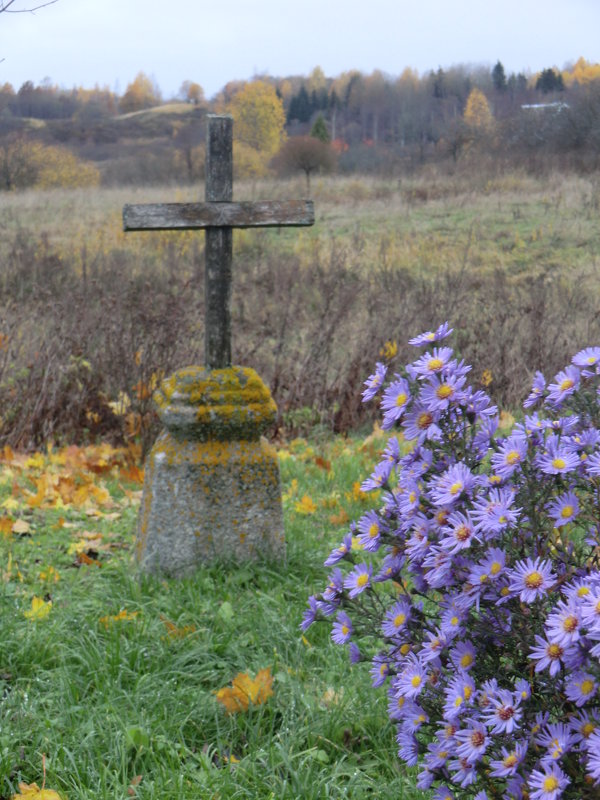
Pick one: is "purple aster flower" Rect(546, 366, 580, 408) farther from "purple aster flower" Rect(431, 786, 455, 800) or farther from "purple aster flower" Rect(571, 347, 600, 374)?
"purple aster flower" Rect(431, 786, 455, 800)

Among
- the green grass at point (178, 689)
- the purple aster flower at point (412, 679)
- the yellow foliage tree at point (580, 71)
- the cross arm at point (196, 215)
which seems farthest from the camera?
the yellow foliage tree at point (580, 71)

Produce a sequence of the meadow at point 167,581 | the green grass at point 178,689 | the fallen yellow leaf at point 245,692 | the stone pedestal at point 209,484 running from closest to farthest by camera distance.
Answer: the green grass at point 178,689, the meadow at point 167,581, the fallen yellow leaf at point 245,692, the stone pedestal at point 209,484

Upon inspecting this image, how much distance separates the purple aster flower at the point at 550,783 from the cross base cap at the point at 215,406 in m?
2.74

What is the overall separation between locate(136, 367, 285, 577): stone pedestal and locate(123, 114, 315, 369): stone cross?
0.96 feet

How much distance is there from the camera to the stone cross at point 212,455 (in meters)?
3.95

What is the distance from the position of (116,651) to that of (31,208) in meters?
22.7

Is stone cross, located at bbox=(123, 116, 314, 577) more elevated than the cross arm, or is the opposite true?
Result: the cross arm

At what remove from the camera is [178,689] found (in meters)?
2.82

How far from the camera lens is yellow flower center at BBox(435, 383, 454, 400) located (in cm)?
174

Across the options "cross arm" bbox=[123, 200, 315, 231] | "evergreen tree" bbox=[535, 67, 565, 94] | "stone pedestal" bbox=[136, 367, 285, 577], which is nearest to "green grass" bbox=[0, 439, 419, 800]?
"stone pedestal" bbox=[136, 367, 285, 577]

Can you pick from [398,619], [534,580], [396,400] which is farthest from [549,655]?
[396,400]

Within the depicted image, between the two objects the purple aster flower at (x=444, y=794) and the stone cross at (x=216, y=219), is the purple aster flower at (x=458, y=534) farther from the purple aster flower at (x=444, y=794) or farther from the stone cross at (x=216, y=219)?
the stone cross at (x=216, y=219)

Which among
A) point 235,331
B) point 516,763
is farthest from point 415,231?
point 516,763

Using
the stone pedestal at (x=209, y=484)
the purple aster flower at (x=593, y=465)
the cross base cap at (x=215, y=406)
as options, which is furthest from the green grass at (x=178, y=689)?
the purple aster flower at (x=593, y=465)
